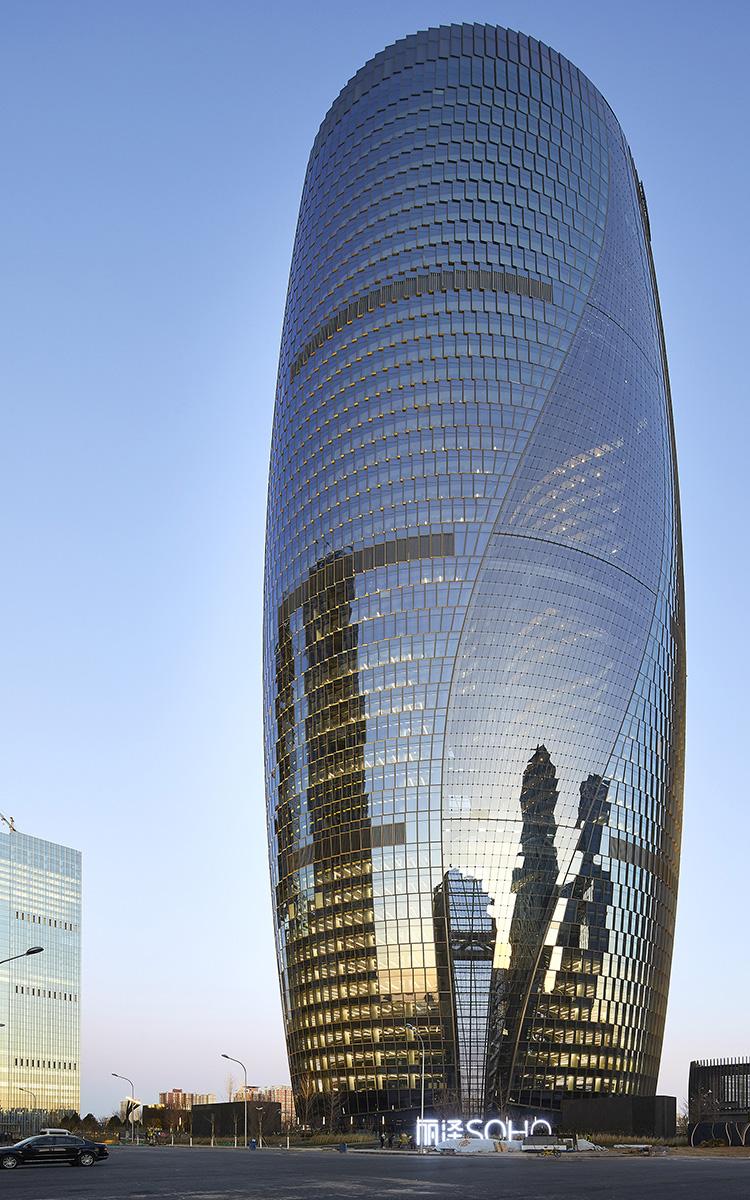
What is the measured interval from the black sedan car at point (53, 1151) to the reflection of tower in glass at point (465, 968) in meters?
70.7

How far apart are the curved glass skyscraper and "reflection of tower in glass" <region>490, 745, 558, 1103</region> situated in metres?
0.22

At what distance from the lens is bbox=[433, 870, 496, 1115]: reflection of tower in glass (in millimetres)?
119562

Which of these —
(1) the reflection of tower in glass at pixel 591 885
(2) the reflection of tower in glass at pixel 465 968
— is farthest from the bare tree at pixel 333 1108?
(1) the reflection of tower in glass at pixel 591 885

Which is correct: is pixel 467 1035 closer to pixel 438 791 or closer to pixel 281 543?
pixel 438 791

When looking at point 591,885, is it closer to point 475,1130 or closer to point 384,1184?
point 475,1130

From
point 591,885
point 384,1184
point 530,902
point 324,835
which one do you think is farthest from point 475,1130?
point 384,1184

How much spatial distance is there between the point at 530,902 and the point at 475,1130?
2407 centimetres

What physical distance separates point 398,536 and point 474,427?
13991 mm

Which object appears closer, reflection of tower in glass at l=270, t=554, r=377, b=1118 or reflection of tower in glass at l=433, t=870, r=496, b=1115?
reflection of tower in glass at l=433, t=870, r=496, b=1115

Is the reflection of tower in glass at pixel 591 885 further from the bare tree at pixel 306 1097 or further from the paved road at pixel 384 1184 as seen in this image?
the paved road at pixel 384 1184

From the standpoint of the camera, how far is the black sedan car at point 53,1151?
5334 centimetres

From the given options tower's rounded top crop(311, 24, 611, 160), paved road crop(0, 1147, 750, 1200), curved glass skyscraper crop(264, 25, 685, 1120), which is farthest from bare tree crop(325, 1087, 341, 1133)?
tower's rounded top crop(311, 24, 611, 160)

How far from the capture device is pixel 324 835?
5330 inches

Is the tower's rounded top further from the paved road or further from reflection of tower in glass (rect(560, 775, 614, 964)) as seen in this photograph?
the paved road
